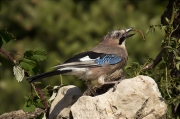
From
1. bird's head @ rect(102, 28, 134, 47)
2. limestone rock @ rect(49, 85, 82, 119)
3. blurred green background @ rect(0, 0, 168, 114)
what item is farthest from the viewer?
blurred green background @ rect(0, 0, 168, 114)

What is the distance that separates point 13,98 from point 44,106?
468 centimetres

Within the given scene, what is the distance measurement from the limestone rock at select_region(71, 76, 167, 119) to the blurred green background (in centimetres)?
450

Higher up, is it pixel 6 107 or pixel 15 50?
pixel 15 50

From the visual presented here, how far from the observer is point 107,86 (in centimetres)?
652

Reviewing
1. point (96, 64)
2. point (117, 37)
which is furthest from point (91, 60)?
point (117, 37)

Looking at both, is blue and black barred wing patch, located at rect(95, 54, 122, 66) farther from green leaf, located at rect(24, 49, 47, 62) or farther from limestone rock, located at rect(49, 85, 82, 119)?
green leaf, located at rect(24, 49, 47, 62)

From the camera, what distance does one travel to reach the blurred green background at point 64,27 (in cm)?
1090

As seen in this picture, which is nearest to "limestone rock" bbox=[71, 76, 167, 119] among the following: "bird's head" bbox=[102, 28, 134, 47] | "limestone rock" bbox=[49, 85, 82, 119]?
"limestone rock" bbox=[49, 85, 82, 119]

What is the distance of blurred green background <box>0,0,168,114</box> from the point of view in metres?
10.9

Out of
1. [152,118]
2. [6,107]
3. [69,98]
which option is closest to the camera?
[152,118]

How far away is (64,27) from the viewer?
11562 millimetres

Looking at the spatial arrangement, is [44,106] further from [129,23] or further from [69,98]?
[129,23]

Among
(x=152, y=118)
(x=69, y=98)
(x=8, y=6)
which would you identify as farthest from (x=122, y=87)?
(x=8, y=6)

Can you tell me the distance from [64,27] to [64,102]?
5.44 meters
